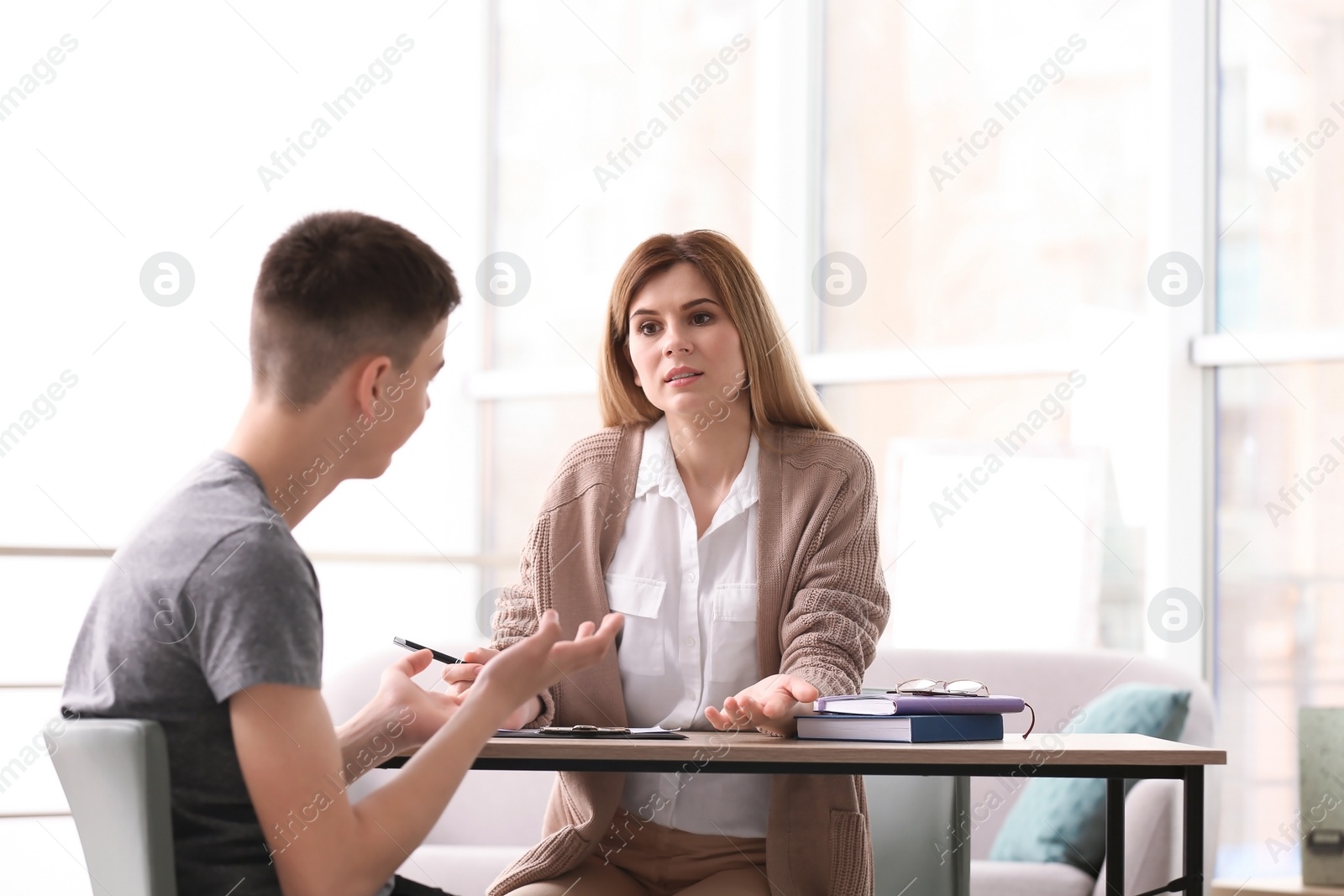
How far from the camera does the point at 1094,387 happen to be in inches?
151

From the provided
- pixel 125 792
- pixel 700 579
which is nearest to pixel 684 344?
pixel 700 579

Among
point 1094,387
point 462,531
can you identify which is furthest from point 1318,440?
point 462,531

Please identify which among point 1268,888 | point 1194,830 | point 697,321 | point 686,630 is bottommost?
point 1268,888

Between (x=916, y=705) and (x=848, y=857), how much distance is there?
33 cm

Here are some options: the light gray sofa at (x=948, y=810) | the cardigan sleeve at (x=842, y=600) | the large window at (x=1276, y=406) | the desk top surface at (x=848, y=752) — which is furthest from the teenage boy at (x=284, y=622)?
the large window at (x=1276, y=406)

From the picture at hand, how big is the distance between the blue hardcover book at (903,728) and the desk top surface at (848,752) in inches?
0.9

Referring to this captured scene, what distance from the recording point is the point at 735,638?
197cm

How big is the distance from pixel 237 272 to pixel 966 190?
265 cm

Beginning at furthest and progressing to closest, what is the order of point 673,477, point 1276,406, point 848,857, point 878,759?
point 1276,406 < point 673,477 < point 848,857 < point 878,759

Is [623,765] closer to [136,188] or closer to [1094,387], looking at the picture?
[1094,387]

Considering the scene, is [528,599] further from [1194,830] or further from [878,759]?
[1194,830]

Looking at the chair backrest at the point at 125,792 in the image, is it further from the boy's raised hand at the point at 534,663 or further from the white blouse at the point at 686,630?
the white blouse at the point at 686,630

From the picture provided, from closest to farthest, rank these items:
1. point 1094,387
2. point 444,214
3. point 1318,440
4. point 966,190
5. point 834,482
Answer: point 834,482 < point 1318,440 < point 1094,387 < point 966,190 < point 444,214

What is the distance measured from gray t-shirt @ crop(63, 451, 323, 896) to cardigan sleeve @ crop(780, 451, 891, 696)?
2.65ft
